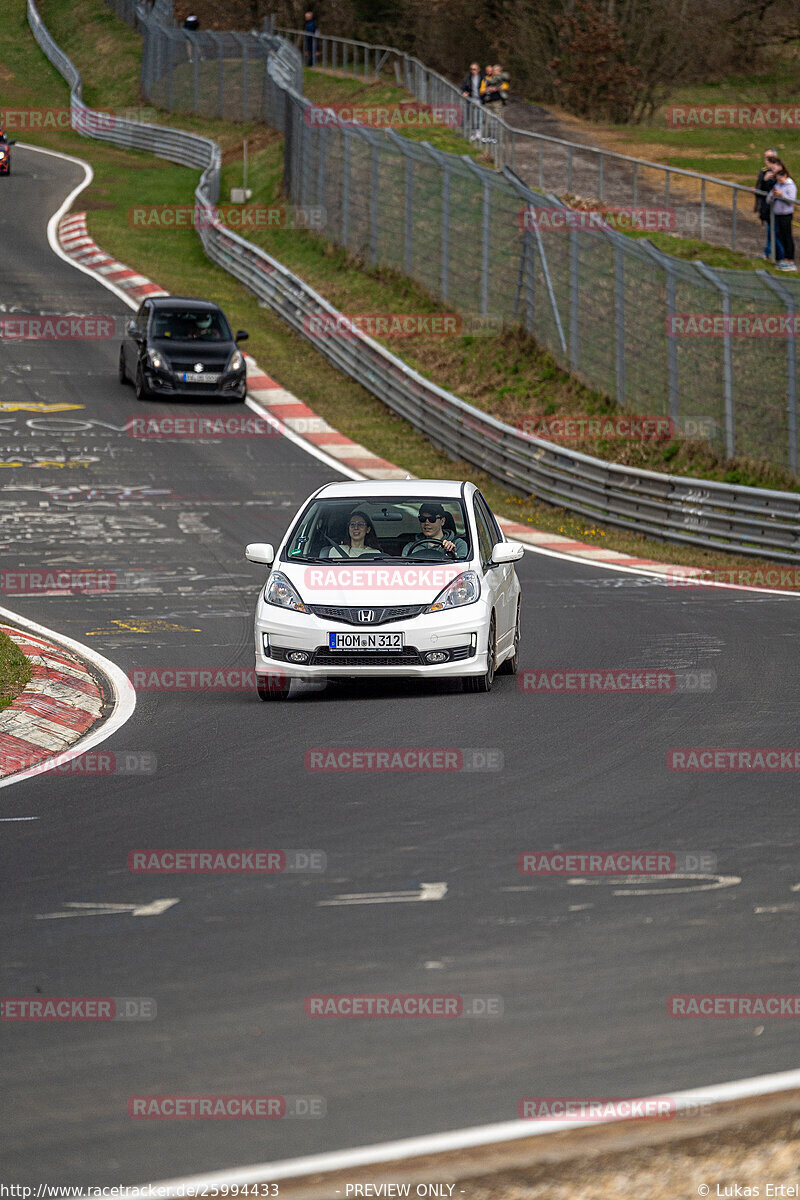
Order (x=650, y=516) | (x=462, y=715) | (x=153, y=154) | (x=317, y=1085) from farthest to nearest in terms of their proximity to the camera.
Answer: (x=153, y=154) → (x=650, y=516) → (x=462, y=715) → (x=317, y=1085)

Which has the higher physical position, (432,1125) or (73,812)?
(432,1125)

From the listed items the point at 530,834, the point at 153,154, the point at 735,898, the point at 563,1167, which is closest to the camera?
the point at 563,1167

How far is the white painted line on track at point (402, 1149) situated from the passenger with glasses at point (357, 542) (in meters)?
7.99

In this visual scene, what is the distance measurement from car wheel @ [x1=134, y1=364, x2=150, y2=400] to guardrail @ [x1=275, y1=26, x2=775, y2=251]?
Result: 9353 mm

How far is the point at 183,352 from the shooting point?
98.9 feet

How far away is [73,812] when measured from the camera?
343 inches

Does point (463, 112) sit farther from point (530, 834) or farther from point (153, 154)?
point (530, 834)

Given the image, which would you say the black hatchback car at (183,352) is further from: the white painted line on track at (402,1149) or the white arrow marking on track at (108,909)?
the white painted line on track at (402,1149)

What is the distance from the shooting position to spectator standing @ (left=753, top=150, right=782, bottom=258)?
90.6 feet

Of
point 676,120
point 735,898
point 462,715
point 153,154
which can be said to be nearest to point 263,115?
point 153,154

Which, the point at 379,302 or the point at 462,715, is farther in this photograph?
the point at 379,302

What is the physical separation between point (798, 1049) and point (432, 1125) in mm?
1357

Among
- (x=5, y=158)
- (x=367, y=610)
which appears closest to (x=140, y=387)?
(x=367, y=610)

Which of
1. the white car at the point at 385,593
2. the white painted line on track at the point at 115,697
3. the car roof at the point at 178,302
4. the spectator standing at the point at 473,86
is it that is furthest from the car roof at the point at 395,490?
the spectator standing at the point at 473,86
